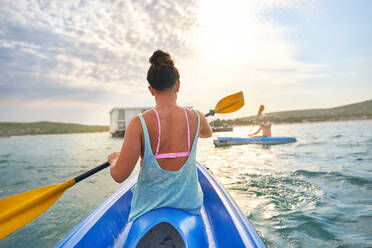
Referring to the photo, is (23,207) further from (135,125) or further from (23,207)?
(135,125)

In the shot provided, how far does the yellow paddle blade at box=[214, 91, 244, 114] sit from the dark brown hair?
7.07 feet

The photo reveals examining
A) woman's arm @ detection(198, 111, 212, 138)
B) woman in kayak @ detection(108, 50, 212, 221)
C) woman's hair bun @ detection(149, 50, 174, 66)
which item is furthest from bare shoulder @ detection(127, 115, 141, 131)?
woman's arm @ detection(198, 111, 212, 138)

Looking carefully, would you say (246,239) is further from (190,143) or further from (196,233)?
(190,143)

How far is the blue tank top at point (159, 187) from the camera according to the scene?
1.62 m

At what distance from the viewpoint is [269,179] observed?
5934mm

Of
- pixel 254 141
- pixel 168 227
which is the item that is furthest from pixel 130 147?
pixel 254 141

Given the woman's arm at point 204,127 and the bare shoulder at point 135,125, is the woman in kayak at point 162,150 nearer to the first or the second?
the bare shoulder at point 135,125

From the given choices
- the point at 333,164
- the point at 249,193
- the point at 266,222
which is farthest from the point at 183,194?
the point at 333,164

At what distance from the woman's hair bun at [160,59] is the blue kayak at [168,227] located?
44.1 inches

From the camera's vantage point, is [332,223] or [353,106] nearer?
[332,223]

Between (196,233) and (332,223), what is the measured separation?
9.17 feet

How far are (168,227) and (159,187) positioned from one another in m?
0.29

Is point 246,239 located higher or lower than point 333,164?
higher

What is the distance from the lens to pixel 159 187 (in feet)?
5.45
